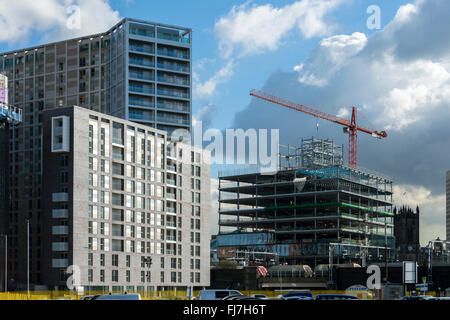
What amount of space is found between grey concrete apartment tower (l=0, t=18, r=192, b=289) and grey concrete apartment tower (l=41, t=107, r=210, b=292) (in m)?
21.8

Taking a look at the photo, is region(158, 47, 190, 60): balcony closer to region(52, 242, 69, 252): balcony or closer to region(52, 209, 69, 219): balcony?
region(52, 209, 69, 219): balcony

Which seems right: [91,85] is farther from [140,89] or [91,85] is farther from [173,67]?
[173,67]

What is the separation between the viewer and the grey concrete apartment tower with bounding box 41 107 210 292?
402 feet

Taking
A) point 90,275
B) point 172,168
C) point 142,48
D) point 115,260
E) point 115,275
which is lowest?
point 115,275

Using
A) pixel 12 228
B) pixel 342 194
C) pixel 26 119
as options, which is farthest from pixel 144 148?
pixel 342 194

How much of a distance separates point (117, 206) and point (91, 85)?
2397 inches

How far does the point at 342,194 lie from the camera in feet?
635

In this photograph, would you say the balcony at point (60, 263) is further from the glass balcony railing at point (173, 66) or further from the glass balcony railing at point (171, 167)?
the glass balcony railing at point (173, 66)

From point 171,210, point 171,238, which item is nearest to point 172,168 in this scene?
point 171,210

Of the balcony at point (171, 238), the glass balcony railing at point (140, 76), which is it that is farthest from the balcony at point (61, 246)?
the glass balcony railing at point (140, 76)

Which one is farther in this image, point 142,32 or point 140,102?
point 142,32

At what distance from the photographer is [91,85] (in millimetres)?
183000

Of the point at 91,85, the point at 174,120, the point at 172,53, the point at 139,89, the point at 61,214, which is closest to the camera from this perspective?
the point at 61,214
